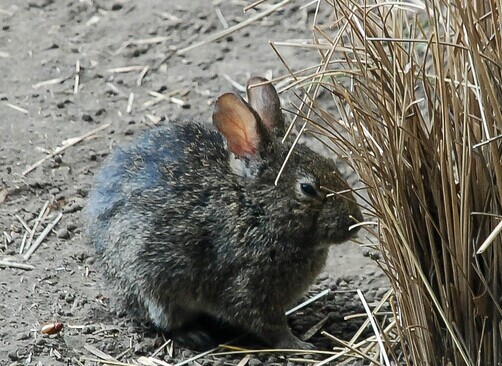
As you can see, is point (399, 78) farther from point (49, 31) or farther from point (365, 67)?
point (49, 31)

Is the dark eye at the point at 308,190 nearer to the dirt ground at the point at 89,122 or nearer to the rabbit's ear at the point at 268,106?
the rabbit's ear at the point at 268,106

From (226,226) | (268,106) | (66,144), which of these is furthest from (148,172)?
(66,144)

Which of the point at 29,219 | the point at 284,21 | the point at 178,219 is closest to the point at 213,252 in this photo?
the point at 178,219

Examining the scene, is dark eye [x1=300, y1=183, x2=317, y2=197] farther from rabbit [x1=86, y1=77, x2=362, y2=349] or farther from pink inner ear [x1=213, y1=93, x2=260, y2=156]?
pink inner ear [x1=213, y1=93, x2=260, y2=156]

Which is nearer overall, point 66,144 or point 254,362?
point 254,362

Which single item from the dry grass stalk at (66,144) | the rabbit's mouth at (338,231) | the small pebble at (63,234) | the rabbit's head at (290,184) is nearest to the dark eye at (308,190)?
the rabbit's head at (290,184)

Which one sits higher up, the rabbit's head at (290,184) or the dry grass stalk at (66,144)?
the rabbit's head at (290,184)

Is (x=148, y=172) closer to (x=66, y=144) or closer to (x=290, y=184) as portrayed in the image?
(x=290, y=184)
